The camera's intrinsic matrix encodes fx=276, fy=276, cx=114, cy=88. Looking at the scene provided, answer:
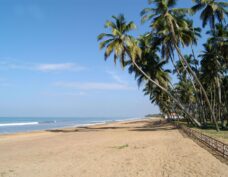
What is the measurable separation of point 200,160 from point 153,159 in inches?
79.1

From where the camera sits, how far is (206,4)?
2802 centimetres

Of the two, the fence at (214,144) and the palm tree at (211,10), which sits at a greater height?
the palm tree at (211,10)

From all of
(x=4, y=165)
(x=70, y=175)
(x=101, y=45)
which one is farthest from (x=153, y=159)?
(x=101, y=45)

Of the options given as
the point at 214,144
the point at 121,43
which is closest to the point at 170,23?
the point at 121,43

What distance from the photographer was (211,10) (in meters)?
27.9

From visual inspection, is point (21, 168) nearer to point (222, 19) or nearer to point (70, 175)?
point (70, 175)

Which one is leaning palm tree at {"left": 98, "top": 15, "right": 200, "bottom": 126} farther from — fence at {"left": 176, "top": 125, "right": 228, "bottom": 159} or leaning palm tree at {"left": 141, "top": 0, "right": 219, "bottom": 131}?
fence at {"left": 176, "top": 125, "right": 228, "bottom": 159}

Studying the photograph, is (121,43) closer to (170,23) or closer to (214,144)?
(170,23)

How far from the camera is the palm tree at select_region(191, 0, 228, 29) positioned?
1081 inches

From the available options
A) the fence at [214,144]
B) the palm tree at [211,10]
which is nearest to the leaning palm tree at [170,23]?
the palm tree at [211,10]

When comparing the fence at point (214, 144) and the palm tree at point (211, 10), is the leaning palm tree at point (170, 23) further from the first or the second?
the fence at point (214, 144)

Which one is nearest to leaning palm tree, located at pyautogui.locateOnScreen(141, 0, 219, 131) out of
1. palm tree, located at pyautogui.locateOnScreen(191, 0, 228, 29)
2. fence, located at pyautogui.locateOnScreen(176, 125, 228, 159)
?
palm tree, located at pyautogui.locateOnScreen(191, 0, 228, 29)

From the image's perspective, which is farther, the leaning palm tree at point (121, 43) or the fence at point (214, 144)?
the leaning palm tree at point (121, 43)

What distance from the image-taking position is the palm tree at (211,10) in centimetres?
2747
